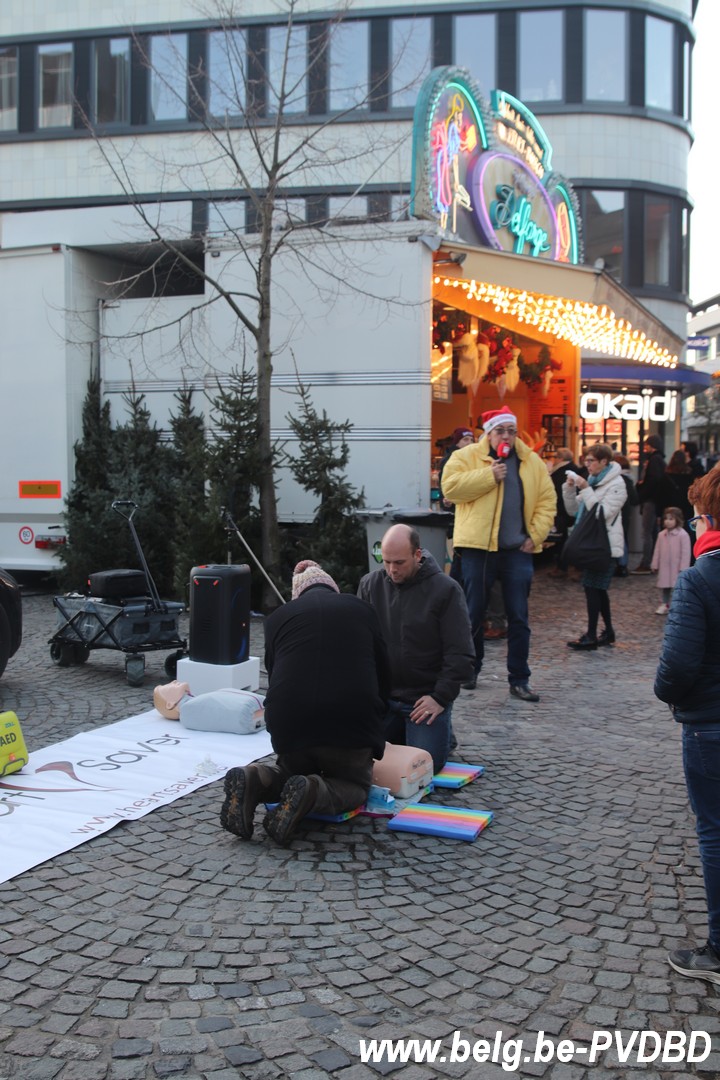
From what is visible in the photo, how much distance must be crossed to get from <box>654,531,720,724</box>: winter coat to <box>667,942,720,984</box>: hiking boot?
815 mm

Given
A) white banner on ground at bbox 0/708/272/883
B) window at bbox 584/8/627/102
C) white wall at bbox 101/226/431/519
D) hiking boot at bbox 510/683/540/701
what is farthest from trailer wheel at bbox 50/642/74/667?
window at bbox 584/8/627/102

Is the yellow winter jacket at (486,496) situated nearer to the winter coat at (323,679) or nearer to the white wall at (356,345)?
the winter coat at (323,679)

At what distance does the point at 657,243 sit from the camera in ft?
86.9

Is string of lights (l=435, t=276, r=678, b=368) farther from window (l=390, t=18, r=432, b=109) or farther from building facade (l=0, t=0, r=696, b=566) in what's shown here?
window (l=390, t=18, r=432, b=109)

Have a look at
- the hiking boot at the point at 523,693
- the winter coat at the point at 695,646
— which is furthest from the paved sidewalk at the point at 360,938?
the hiking boot at the point at 523,693

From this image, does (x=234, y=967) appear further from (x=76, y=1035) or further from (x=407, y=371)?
(x=407, y=371)

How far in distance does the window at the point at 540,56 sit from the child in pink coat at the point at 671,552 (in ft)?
55.7

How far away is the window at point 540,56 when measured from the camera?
79.5 feet

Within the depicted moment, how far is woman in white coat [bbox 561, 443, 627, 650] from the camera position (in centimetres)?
913

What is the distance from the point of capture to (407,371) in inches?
418

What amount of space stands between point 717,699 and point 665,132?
26081 mm

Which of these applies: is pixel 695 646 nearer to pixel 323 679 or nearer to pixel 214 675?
pixel 323 679

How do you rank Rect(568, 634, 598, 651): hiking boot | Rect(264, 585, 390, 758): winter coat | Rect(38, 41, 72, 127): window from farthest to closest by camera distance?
Rect(38, 41, 72, 127): window → Rect(568, 634, 598, 651): hiking boot → Rect(264, 585, 390, 758): winter coat

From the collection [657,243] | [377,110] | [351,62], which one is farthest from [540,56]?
[657,243]
